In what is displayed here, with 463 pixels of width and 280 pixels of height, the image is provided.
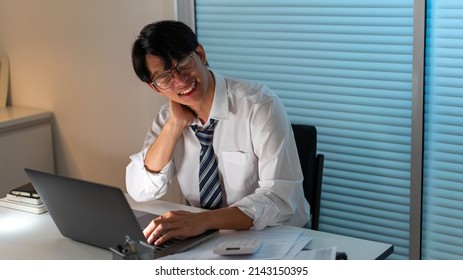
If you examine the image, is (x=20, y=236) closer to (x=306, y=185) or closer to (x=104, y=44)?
(x=306, y=185)

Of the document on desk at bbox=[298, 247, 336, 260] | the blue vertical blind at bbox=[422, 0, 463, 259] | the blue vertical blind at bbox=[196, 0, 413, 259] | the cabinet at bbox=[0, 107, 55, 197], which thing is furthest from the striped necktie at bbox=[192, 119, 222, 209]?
the cabinet at bbox=[0, 107, 55, 197]

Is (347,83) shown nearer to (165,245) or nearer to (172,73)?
(172,73)

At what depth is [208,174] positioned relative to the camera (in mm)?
2641

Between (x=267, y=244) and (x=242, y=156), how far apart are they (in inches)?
20.3

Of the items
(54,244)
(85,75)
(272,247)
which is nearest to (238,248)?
(272,247)

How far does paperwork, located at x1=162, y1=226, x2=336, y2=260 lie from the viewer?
2061 mm

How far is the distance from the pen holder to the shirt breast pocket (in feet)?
2.34

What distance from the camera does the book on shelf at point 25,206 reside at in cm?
256

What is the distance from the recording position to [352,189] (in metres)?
3.20

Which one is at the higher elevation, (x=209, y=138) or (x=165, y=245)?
(x=209, y=138)

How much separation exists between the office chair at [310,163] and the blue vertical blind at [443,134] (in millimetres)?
523

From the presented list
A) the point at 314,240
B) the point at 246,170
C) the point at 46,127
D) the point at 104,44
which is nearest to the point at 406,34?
the point at 246,170

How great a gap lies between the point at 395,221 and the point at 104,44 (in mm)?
1575

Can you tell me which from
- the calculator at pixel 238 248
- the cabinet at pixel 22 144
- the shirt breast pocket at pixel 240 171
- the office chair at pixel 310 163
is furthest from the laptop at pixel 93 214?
the cabinet at pixel 22 144
